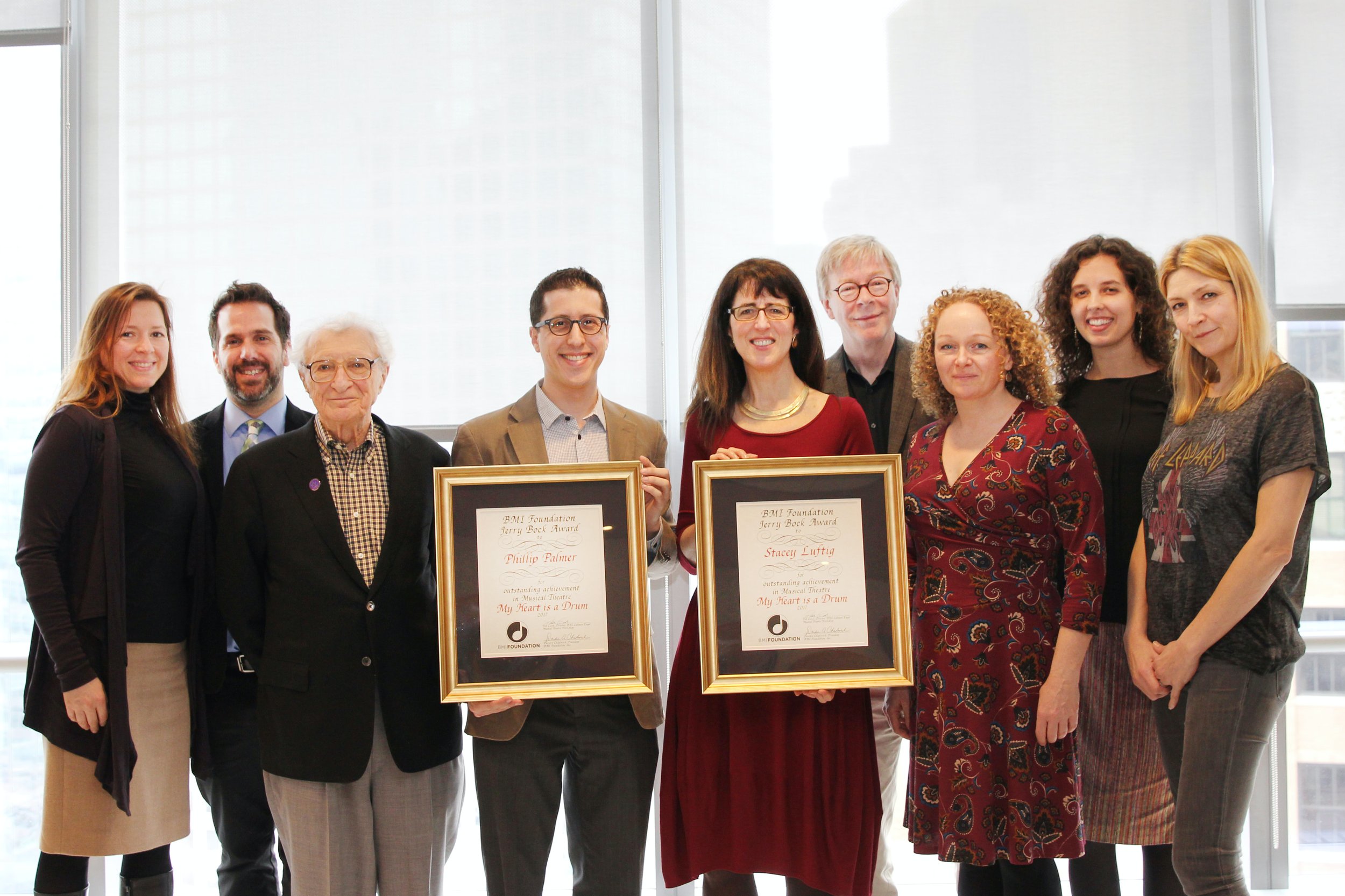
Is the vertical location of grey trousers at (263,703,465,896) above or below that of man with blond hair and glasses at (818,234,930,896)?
below

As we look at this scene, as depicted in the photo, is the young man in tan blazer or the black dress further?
the black dress

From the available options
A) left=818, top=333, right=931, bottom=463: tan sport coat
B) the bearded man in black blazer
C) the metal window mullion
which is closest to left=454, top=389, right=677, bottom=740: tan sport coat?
left=818, top=333, right=931, bottom=463: tan sport coat

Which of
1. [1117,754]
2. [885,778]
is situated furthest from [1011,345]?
[885,778]

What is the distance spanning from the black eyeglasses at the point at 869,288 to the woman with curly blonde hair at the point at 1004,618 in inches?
20.6

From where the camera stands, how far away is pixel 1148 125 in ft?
11.4

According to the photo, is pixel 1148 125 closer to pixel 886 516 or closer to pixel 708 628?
pixel 886 516

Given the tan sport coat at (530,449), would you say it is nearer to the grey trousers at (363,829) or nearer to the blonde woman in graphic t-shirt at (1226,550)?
the grey trousers at (363,829)

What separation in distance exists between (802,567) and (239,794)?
1.78m

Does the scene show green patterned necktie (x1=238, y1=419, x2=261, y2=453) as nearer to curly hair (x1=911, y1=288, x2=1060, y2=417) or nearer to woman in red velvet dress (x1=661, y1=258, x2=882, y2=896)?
woman in red velvet dress (x1=661, y1=258, x2=882, y2=896)

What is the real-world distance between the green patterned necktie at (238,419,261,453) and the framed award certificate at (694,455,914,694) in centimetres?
148

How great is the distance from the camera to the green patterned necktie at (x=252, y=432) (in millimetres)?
2650

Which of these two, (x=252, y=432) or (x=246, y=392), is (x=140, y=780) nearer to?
(x=252, y=432)

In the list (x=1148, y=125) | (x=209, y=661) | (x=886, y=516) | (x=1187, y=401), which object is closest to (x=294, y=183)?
(x=209, y=661)

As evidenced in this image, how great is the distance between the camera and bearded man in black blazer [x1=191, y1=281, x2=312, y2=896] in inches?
97.6
